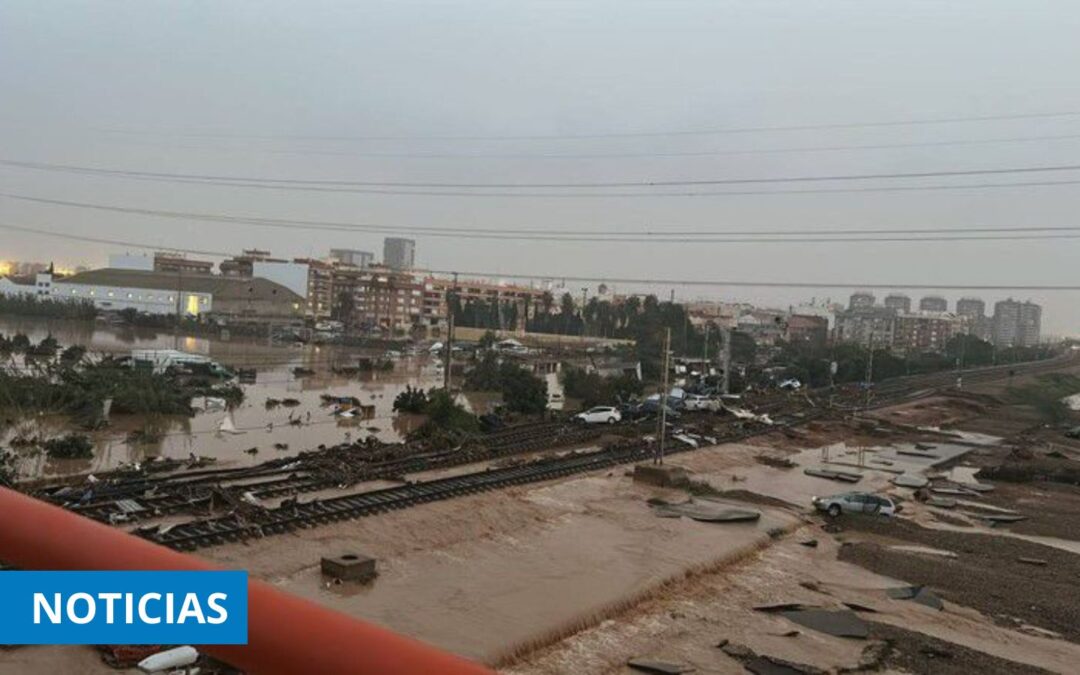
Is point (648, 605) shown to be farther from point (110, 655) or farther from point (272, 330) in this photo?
point (272, 330)

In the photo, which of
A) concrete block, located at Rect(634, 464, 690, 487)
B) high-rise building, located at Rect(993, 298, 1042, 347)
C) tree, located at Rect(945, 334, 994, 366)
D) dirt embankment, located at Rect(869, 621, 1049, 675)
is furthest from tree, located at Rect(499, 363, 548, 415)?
high-rise building, located at Rect(993, 298, 1042, 347)

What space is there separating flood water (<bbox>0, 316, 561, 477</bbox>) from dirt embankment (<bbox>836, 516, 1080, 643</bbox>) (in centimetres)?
1401

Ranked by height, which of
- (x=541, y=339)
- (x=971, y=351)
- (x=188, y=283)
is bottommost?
(x=541, y=339)

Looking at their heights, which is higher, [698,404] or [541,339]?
[541,339]

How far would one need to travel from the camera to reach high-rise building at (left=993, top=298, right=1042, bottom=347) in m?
164

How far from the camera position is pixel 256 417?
26016 millimetres

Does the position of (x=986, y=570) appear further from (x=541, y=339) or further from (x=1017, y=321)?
(x=1017, y=321)

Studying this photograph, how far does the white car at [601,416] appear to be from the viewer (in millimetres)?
28594

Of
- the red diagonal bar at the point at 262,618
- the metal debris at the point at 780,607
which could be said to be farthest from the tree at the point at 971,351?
the red diagonal bar at the point at 262,618

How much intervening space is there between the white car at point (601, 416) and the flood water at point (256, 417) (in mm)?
6174

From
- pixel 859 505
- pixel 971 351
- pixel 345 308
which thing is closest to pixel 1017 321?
pixel 971 351

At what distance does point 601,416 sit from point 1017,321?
560 feet

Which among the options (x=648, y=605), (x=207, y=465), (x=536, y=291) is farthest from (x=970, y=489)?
(x=536, y=291)

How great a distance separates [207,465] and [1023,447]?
29.4 meters
